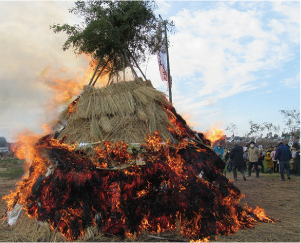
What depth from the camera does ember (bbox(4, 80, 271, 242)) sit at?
4.27 meters

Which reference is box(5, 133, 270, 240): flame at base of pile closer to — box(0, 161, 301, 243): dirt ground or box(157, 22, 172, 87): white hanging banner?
box(0, 161, 301, 243): dirt ground

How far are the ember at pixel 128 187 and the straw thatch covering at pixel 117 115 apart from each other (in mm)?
31

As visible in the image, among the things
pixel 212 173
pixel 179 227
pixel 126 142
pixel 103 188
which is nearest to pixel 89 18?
pixel 126 142

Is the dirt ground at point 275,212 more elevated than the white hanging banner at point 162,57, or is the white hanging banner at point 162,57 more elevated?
the white hanging banner at point 162,57

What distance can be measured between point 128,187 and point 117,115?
6.13 ft

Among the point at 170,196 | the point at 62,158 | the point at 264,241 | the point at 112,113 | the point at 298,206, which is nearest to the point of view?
the point at 264,241

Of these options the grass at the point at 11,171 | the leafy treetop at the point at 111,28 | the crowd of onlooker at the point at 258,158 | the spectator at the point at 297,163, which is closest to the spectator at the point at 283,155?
the crowd of onlooker at the point at 258,158

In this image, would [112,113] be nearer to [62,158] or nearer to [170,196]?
[62,158]

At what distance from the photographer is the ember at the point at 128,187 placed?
168 inches

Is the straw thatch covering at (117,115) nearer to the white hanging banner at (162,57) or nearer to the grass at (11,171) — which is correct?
the white hanging banner at (162,57)

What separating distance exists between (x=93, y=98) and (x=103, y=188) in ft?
8.09

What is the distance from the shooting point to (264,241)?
13.6 ft

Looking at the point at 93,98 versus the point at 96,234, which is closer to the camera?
the point at 96,234

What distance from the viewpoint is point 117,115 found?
18.6 feet
